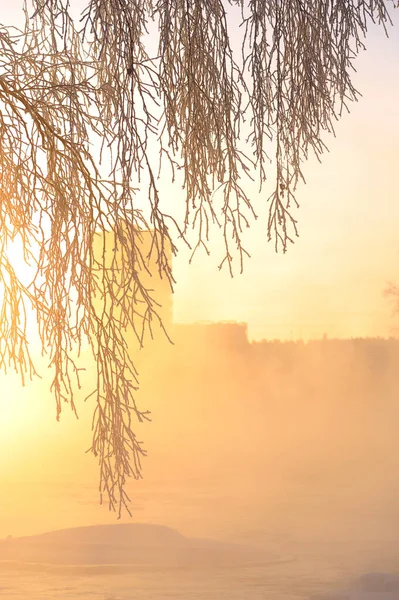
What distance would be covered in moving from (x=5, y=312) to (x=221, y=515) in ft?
246

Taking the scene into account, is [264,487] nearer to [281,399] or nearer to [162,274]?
[281,399]

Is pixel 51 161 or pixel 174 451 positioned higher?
pixel 51 161

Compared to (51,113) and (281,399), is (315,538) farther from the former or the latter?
(51,113)

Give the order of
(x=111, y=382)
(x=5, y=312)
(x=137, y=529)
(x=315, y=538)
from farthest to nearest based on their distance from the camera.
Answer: (x=137, y=529), (x=315, y=538), (x=5, y=312), (x=111, y=382)

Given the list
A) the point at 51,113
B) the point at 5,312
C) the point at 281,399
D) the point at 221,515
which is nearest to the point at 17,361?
the point at 5,312

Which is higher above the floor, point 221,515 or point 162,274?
point 162,274

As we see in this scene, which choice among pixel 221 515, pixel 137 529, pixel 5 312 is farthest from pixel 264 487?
pixel 5 312

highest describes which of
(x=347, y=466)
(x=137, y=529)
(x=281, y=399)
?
(x=281, y=399)

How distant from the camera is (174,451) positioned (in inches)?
2830

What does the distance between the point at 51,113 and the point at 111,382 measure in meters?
1.13

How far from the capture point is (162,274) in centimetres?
362

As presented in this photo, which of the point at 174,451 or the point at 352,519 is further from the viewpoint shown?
the point at 352,519

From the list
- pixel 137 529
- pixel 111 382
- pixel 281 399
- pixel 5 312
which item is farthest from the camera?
pixel 137 529

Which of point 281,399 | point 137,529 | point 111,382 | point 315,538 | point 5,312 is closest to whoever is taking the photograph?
point 111,382
